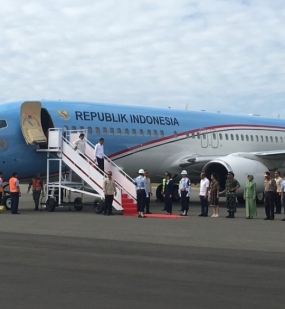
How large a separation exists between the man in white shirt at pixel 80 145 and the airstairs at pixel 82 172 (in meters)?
0.15

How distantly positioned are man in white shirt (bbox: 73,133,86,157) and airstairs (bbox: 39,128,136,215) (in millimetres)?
148

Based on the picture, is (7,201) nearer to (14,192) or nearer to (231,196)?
(14,192)

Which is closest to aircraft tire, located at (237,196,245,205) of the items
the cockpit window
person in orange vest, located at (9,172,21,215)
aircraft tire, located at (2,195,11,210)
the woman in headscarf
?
the woman in headscarf

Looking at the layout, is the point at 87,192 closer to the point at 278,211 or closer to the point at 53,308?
the point at 278,211

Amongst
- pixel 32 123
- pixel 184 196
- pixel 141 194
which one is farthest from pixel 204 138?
pixel 32 123

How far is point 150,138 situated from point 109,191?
5912mm

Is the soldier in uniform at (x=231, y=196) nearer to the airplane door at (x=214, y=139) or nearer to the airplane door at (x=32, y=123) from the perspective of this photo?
the airplane door at (x=32, y=123)

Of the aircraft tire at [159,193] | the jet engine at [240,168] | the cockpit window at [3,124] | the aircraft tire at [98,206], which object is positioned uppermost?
the cockpit window at [3,124]

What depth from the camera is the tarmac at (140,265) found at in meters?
8.72

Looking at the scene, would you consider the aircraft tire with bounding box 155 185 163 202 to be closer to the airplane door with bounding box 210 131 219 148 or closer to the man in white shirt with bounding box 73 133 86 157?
the airplane door with bounding box 210 131 219 148

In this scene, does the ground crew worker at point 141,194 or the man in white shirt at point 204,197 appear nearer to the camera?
the ground crew worker at point 141,194

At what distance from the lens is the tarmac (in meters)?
8.72

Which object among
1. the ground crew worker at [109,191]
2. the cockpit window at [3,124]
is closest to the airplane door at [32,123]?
the cockpit window at [3,124]

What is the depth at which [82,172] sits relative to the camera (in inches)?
1017
